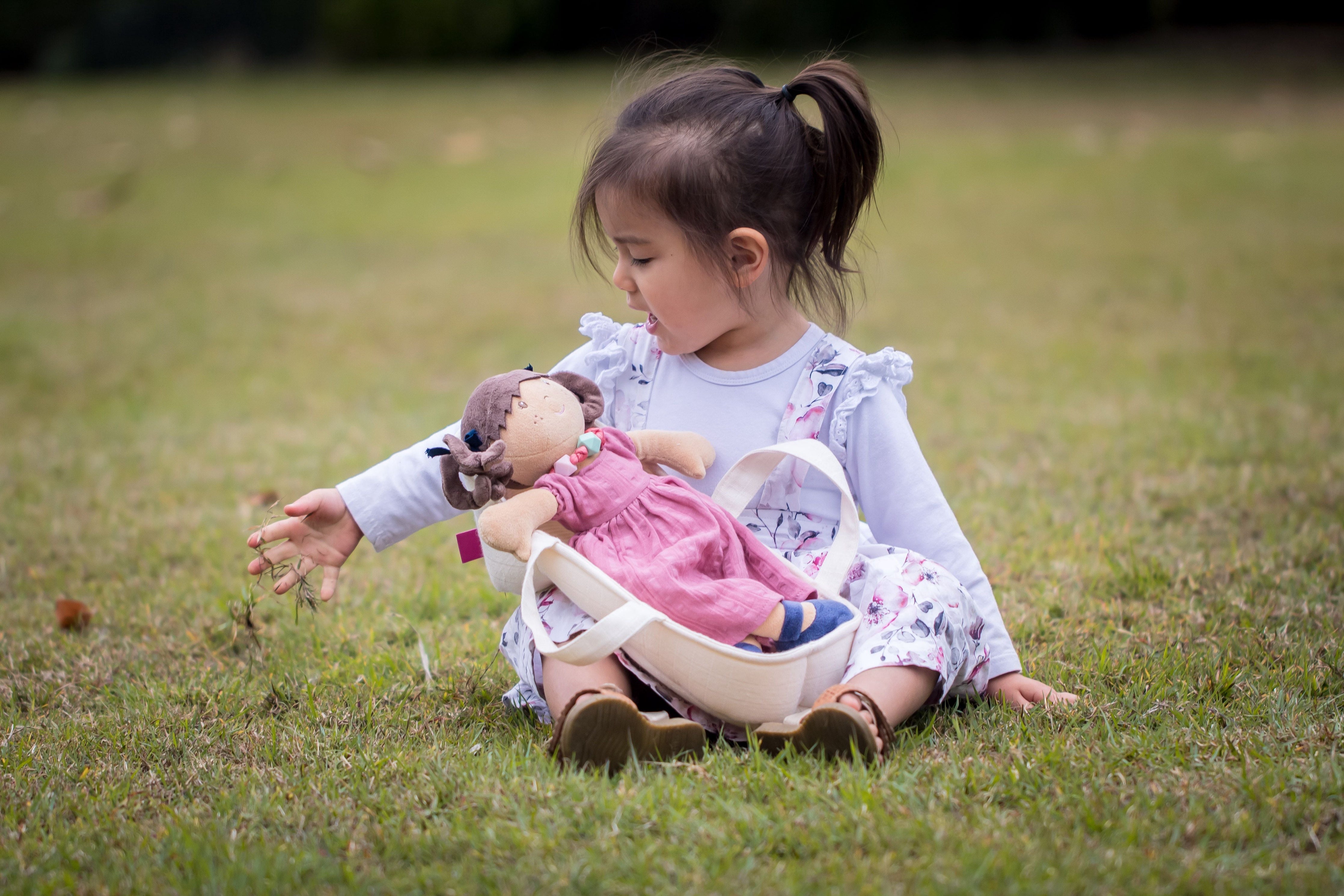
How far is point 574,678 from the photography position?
188 centimetres

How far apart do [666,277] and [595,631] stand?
65cm

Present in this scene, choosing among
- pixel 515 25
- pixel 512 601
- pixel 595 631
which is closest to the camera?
pixel 595 631

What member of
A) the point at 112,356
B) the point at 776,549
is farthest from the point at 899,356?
the point at 112,356

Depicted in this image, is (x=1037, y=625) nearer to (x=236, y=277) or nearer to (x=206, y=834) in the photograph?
(x=206, y=834)

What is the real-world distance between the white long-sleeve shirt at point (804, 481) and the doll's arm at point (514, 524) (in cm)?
29

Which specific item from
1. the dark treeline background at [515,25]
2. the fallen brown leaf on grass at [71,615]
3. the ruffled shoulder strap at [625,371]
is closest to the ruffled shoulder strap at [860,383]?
the ruffled shoulder strap at [625,371]

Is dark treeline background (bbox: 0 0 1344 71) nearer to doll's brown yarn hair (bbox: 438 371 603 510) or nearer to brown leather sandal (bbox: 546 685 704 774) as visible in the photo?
doll's brown yarn hair (bbox: 438 371 603 510)

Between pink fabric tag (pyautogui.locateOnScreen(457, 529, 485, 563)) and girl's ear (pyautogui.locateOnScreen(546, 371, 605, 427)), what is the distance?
275 mm

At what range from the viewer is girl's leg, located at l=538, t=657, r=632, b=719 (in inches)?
73.7

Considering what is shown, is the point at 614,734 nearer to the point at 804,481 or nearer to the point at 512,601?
the point at 804,481

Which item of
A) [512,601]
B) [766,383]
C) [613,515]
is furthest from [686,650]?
[512,601]

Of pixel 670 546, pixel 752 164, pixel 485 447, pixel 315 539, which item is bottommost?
pixel 315 539

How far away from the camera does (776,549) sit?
2135 millimetres

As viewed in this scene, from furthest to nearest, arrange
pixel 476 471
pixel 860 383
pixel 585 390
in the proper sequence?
pixel 860 383
pixel 585 390
pixel 476 471
